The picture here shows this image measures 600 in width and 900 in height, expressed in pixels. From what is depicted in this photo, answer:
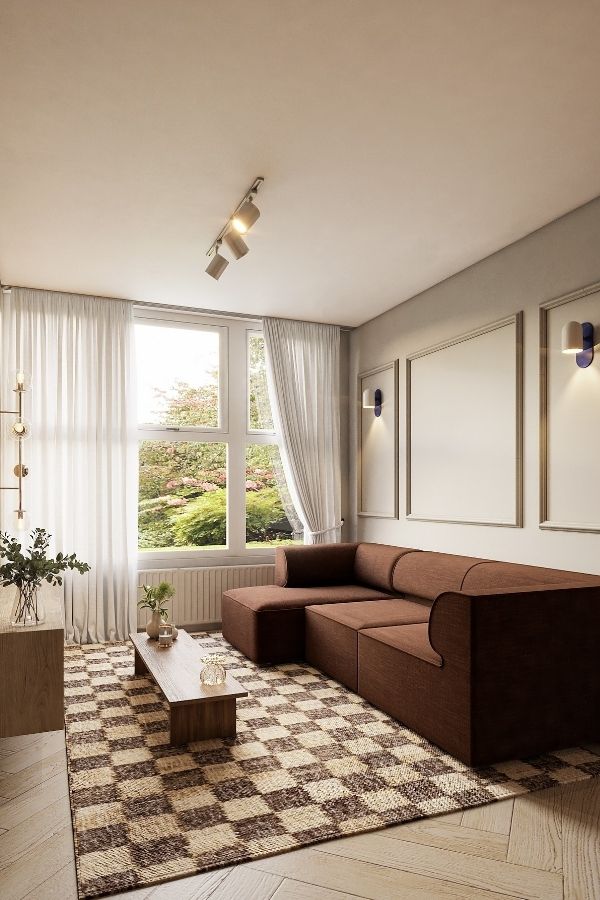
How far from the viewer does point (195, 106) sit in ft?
8.81

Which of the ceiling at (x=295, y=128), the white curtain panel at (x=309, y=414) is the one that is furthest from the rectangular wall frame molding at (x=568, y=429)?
the white curtain panel at (x=309, y=414)

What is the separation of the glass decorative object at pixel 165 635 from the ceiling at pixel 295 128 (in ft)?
7.57

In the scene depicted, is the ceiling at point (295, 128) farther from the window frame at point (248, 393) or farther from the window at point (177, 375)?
the window frame at point (248, 393)

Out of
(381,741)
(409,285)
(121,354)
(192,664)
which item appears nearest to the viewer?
(381,741)

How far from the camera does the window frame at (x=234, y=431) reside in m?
5.71

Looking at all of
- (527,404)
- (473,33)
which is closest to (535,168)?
(473,33)

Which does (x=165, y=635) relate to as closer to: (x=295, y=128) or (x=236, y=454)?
(x=236, y=454)

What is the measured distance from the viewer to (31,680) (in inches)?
113

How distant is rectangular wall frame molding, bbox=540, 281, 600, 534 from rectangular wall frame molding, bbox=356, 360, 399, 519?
1703mm

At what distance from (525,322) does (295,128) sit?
6.15ft

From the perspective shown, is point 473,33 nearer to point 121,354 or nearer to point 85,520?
point 121,354

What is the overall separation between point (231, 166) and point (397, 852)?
2899mm

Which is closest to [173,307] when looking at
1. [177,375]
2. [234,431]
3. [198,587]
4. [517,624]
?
[177,375]

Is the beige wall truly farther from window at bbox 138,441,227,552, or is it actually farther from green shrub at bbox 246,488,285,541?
window at bbox 138,441,227,552
